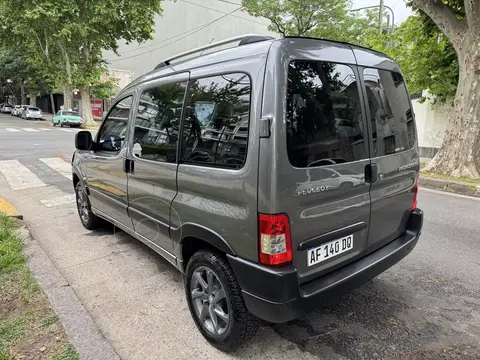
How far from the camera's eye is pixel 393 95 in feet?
8.86

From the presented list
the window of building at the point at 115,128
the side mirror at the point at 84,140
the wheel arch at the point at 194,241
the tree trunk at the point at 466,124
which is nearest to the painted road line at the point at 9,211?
the side mirror at the point at 84,140

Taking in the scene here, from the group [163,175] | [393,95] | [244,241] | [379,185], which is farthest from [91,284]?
[393,95]

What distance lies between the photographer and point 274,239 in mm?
1967

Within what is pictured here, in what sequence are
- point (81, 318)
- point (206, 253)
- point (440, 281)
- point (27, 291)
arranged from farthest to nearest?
point (440, 281)
point (27, 291)
point (81, 318)
point (206, 253)

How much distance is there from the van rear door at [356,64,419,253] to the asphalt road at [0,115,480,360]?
0.60 m

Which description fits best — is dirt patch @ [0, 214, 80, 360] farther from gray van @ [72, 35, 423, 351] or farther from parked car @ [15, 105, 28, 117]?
parked car @ [15, 105, 28, 117]

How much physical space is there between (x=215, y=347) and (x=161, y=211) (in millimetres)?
1102

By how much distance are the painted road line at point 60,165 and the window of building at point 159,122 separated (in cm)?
606

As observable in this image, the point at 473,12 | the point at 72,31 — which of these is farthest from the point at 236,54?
the point at 72,31

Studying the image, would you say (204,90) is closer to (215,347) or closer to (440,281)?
(215,347)

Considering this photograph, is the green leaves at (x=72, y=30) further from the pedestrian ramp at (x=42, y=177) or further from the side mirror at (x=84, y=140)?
the side mirror at (x=84, y=140)

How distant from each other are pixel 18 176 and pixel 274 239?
28.1 feet

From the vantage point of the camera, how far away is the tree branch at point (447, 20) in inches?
314

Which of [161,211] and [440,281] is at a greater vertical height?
[161,211]
